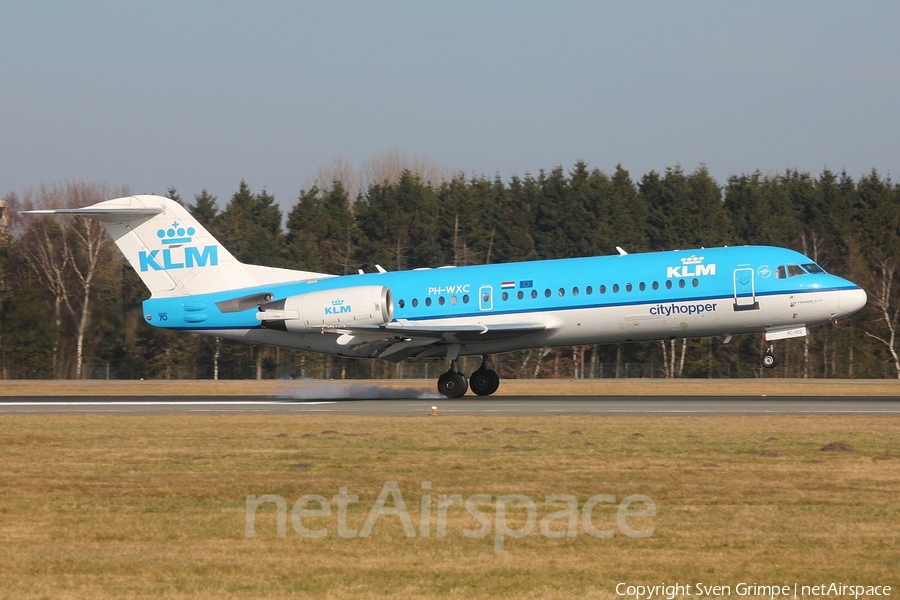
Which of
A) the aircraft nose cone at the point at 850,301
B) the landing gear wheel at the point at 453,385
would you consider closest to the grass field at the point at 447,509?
the aircraft nose cone at the point at 850,301

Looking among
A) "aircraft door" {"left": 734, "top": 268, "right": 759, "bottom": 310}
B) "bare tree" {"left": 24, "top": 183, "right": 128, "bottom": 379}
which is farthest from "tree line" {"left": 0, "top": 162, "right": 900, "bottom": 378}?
"aircraft door" {"left": 734, "top": 268, "right": 759, "bottom": 310}

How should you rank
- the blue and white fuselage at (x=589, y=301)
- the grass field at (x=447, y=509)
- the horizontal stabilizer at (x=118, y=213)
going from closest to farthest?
1. the grass field at (x=447, y=509)
2. the blue and white fuselage at (x=589, y=301)
3. the horizontal stabilizer at (x=118, y=213)

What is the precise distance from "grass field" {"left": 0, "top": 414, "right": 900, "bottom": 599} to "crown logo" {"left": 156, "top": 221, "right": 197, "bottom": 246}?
12.0 meters

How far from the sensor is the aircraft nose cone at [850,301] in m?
28.1

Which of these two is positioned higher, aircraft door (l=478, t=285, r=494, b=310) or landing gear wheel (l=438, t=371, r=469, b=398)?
aircraft door (l=478, t=285, r=494, b=310)

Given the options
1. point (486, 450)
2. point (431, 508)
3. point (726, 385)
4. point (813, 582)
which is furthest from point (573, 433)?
point (726, 385)

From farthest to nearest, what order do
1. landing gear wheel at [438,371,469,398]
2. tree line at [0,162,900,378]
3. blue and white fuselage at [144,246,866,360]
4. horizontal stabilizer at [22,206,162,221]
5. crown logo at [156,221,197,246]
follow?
1. tree line at [0,162,900,378]
2. crown logo at [156,221,197,246]
3. horizontal stabilizer at [22,206,162,221]
4. landing gear wheel at [438,371,469,398]
5. blue and white fuselage at [144,246,866,360]

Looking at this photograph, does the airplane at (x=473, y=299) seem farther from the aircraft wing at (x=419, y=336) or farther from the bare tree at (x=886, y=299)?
the bare tree at (x=886, y=299)

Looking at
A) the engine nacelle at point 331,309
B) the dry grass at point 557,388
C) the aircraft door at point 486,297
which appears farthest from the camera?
the dry grass at point 557,388

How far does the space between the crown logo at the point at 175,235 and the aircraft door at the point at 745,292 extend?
16.1 metres

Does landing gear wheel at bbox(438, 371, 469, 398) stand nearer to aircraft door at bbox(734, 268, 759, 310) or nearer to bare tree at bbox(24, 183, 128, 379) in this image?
aircraft door at bbox(734, 268, 759, 310)

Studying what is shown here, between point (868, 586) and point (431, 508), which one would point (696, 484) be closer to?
point (431, 508)

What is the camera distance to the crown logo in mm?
32281

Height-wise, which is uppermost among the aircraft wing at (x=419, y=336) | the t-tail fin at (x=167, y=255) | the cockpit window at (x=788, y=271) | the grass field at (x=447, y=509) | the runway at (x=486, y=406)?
the t-tail fin at (x=167, y=255)
